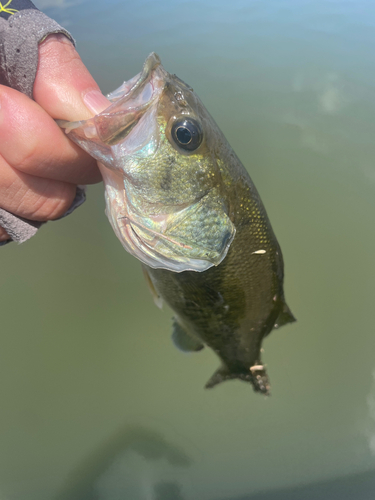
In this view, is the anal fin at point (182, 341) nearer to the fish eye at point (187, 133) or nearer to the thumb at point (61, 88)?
Result: the fish eye at point (187, 133)

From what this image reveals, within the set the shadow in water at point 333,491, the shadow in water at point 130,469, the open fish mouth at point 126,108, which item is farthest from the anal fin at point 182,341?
the open fish mouth at point 126,108

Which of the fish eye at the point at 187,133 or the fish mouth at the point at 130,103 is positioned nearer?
the fish mouth at the point at 130,103

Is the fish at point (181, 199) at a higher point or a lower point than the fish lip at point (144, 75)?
lower

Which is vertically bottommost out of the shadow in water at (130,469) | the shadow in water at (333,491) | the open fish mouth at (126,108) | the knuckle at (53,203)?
the shadow in water at (333,491)

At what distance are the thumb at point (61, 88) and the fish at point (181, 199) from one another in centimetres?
5

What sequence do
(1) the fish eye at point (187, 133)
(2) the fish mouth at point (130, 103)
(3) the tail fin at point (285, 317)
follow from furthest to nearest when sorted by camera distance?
(3) the tail fin at point (285, 317) → (1) the fish eye at point (187, 133) → (2) the fish mouth at point (130, 103)

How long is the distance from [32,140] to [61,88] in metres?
0.18

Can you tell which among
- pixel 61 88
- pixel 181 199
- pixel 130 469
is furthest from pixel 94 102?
pixel 130 469

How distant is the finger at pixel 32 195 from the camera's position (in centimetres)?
102

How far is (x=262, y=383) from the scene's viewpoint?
195cm

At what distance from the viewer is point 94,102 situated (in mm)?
883

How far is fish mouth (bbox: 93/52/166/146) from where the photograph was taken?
823mm

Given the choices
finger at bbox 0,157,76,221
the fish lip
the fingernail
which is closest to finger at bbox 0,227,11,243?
finger at bbox 0,157,76,221

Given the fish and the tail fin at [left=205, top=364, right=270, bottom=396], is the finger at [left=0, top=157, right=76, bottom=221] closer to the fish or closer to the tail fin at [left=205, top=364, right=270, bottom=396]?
the fish
